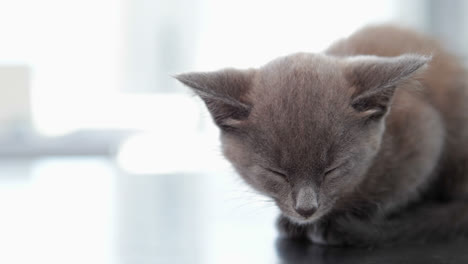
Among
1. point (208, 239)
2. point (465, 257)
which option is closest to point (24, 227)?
point (208, 239)

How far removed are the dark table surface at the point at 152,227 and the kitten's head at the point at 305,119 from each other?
0.13 metres

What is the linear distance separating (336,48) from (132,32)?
1893 mm

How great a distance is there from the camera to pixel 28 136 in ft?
10.8

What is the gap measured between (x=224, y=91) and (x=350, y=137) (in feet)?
0.89

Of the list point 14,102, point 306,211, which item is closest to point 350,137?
point 306,211

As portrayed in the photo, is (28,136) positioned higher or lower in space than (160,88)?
lower

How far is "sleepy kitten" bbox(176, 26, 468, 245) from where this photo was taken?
1102 mm

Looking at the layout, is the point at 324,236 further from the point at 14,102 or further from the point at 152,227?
the point at 14,102

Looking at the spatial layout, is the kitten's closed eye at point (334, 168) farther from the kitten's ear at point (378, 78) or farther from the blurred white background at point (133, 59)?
the blurred white background at point (133, 59)

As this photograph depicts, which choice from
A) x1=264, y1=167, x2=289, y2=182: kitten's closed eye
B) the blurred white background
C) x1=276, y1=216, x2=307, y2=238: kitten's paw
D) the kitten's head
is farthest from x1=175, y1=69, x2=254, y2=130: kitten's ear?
the blurred white background

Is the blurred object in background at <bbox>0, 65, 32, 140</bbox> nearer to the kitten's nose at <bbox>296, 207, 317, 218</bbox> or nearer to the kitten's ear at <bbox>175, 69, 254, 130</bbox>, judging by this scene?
the kitten's ear at <bbox>175, 69, 254, 130</bbox>

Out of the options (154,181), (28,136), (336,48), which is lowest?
(28,136)

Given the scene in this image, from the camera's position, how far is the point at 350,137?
114cm

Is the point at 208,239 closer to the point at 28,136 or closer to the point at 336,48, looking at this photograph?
the point at 336,48
